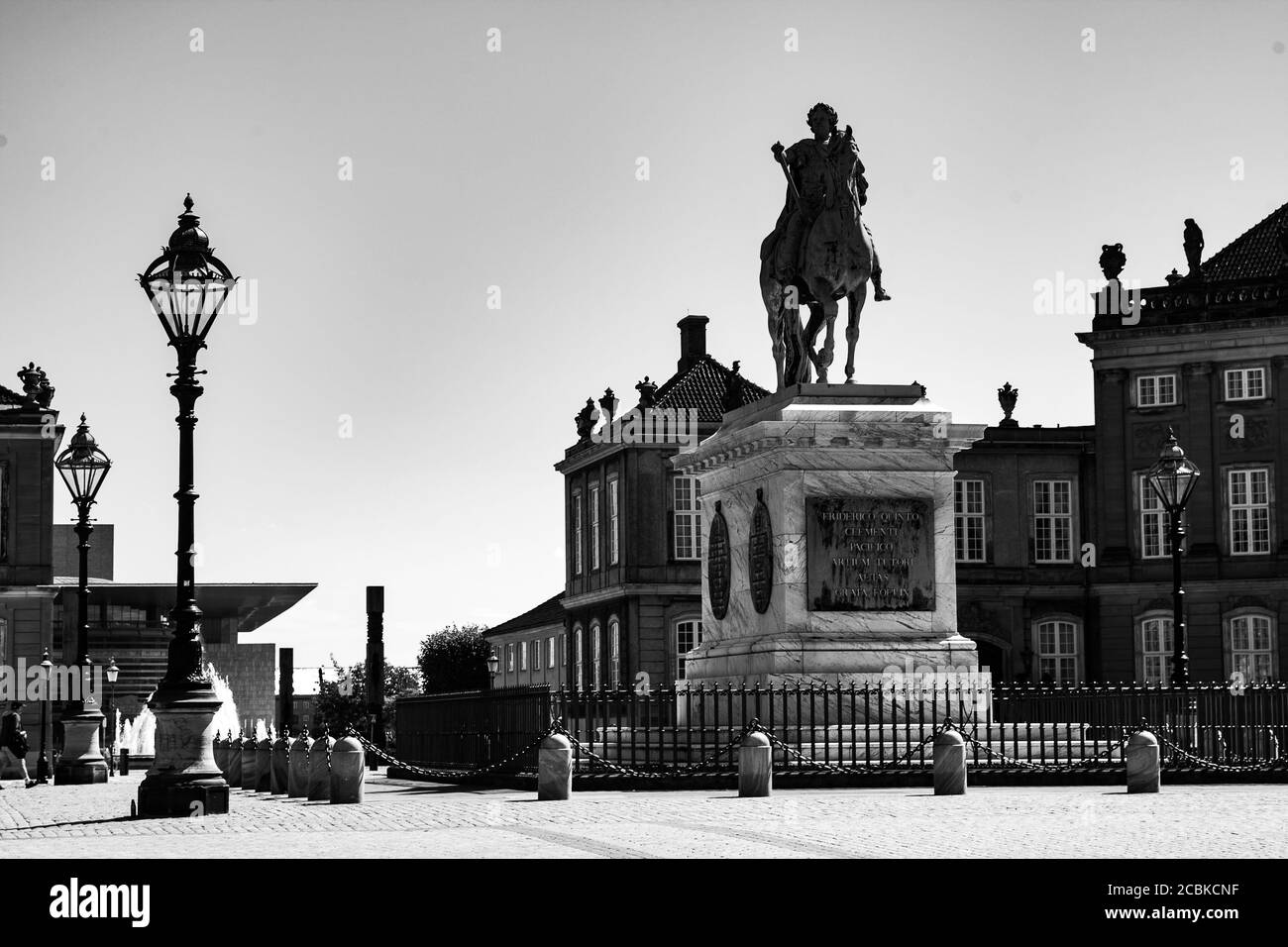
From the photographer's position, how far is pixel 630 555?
65.3 meters

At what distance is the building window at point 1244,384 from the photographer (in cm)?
5975

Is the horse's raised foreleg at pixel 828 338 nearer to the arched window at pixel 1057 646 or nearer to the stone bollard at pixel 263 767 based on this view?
the stone bollard at pixel 263 767

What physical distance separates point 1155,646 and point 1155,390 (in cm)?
798

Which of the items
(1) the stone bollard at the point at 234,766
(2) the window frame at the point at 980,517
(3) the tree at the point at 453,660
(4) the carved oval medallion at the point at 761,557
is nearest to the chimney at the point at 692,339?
(2) the window frame at the point at 980,517

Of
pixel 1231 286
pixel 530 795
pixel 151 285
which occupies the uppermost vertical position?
pixel 1231 286

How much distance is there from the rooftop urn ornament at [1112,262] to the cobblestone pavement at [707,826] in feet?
136

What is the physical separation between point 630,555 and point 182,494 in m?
46.2

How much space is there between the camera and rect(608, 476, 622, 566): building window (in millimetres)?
66750

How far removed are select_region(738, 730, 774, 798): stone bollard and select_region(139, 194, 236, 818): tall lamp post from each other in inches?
203

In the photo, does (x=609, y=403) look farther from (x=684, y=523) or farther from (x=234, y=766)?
(x=234, y=766)

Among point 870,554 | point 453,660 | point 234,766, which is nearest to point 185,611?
point 870,554

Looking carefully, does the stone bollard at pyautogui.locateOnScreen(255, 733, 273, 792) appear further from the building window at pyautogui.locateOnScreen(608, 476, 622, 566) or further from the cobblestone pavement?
the building window at pyautogui.locateOnScreen(608, 476, 622, 566)
